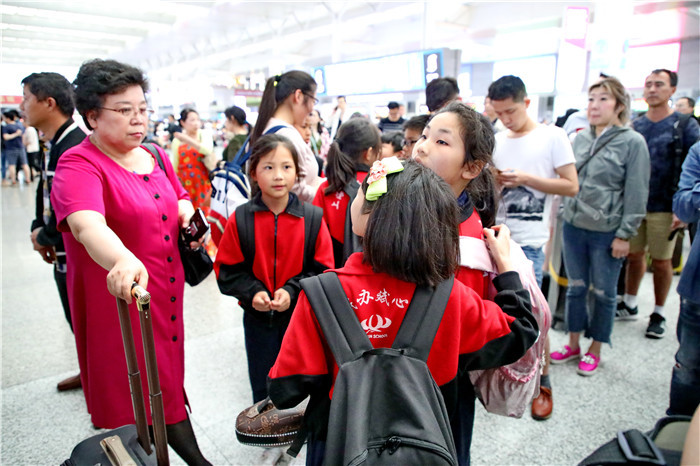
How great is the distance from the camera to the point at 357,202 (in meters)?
1.15

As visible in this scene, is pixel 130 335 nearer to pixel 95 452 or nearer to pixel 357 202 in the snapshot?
pixel 95 452

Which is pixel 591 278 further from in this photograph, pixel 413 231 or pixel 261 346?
pixel 413 231

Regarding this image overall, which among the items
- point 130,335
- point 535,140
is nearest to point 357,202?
point 130,335

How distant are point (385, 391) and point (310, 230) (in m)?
1.05

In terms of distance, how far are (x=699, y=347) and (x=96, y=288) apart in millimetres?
2320

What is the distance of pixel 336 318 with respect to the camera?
0.97 metres

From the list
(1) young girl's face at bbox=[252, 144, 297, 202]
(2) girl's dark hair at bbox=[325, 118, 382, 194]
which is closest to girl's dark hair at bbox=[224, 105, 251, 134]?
(2) girl's dark hair at bbox=[325, 118, 382, 194]

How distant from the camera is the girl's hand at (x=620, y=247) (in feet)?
8.33

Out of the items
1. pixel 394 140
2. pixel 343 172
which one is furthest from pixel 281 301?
pixel 394 140

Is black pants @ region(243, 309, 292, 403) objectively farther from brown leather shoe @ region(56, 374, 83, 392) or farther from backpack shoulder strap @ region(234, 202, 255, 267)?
brown leather shoe @ region(56, 374, 83, 392)

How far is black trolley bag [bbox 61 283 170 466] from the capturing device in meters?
1.09

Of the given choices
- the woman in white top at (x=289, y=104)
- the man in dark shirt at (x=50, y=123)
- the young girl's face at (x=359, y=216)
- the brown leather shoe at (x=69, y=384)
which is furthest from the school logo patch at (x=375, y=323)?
the brown leather shoe at (x=69, y=384)

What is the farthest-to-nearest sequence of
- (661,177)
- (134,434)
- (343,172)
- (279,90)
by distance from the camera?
(661,177)
(279,90)
(343,172)
(134,434)

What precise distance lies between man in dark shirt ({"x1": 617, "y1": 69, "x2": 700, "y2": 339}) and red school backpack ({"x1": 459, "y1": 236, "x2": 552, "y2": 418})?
2.57 meters
